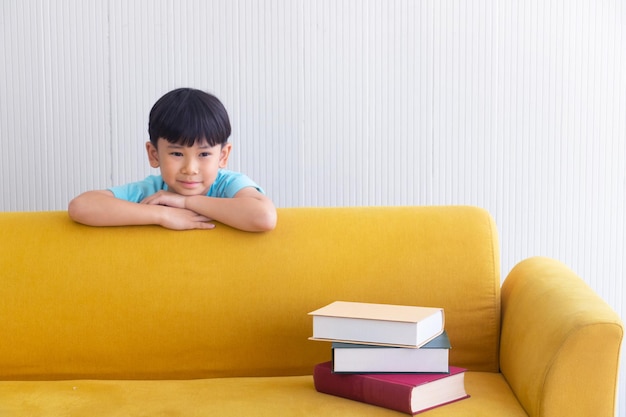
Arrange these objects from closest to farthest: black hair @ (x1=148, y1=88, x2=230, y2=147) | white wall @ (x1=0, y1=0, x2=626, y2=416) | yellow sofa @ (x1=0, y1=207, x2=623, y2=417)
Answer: yellow sofa @ (x1=0, y1=207, x2=623, y2=417) < black hair @ (x1=148, y1=88, x2=230, y2=147) < white wall @ (x1=0, y1=0, x2=626, y2=416)

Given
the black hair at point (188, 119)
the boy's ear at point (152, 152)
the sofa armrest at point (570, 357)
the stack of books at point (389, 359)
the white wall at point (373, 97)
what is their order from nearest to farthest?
the sofa armrest at point (570, 357) < the stack of books at point (389, 359) < the black hair at point (188, 119) < the boy's ear at point (152, 152) < the white wall at point (373, 97)

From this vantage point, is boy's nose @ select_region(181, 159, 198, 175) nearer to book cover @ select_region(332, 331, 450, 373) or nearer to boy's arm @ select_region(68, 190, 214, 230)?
boy's arm @ select_region(68, 190, 214, 230)

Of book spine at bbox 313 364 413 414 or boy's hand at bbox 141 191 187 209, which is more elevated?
boy's hand at bbox 141 191 187 209

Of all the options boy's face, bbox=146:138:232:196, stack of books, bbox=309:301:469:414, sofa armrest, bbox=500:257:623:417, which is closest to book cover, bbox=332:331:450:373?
stack of books, bbox=309:301:469:414

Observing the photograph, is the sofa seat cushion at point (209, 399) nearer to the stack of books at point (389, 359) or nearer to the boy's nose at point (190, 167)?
the stack of books at point (389, 359)

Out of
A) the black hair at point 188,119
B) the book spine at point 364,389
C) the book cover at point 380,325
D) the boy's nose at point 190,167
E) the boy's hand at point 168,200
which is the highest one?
the black hair at point 188,119

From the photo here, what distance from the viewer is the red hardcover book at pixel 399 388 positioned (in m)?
1.52

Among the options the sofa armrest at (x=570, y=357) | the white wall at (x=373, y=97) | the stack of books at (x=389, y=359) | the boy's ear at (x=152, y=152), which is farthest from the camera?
the white wall at (x=373, y=97)

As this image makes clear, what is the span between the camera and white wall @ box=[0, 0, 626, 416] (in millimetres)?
2393

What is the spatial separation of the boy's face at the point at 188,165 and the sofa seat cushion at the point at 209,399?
514 mm

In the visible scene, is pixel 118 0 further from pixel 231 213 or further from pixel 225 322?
pixel 225 322

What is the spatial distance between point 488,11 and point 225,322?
51.0 inches

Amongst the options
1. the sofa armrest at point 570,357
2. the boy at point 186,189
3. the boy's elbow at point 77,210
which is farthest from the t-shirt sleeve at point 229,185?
the sofa armrest at point 570,357

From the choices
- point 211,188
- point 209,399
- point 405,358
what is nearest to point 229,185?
point 211,188
